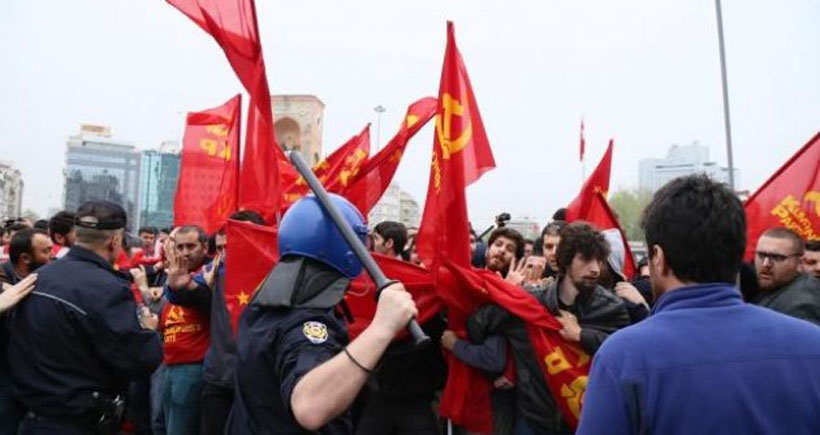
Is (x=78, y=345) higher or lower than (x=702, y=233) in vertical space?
lower

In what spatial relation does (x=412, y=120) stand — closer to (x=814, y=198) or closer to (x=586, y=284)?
(x=586, y=284)

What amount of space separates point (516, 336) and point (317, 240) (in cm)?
211

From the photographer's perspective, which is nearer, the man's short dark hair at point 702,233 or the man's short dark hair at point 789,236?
the man's short dark hair at point 702,233

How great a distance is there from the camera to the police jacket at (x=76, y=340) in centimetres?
365

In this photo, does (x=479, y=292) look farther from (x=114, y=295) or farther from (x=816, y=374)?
(x=816, y=374)

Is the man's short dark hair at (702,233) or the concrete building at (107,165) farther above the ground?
the concrete building at (107,165)

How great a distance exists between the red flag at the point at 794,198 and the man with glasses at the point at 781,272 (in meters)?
0.70

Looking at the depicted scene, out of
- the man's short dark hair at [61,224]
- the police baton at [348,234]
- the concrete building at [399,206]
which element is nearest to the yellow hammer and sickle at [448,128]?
the police baton at [348,234]

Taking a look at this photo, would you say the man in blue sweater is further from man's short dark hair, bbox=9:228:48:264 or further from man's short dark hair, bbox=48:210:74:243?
man's short dark hair, bbox=48:210:74:243

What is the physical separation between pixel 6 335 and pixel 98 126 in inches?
4002

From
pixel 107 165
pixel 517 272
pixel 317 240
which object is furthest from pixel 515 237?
pixel 107 165

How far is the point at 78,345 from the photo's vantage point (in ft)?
12.1

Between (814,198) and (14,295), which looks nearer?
(14,295)

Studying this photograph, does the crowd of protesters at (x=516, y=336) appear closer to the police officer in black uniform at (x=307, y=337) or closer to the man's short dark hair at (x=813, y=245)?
the man's short dark hair at (x=813, y=245)
